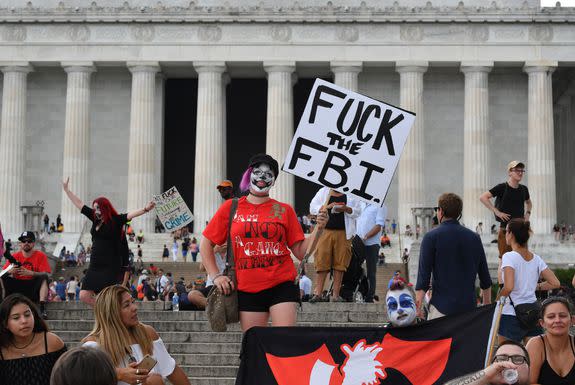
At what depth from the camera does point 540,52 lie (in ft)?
198

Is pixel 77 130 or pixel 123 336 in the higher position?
pixel 77 130

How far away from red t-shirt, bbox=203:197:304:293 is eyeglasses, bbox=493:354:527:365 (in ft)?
13.4

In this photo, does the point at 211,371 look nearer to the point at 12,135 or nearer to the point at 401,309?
the point at 401,309

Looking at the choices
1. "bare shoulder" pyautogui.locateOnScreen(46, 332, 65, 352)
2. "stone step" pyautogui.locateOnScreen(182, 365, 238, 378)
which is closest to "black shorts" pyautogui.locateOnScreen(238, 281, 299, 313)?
"bare shoulder" pyautogui.locateOnScreen(46, 332, 65, 352)

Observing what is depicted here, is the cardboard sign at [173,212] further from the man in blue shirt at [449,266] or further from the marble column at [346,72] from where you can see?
the marble column at [346,72]

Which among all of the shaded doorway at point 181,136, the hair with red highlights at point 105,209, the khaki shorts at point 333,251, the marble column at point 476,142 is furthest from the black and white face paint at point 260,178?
the shaded doorway at point 181,136

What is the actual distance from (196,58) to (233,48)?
84.4 inches

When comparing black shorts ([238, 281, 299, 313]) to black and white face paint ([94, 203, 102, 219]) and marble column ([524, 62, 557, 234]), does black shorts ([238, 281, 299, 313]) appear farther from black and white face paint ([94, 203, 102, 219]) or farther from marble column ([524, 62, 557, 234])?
marble column ([524, 62, 557, 234])

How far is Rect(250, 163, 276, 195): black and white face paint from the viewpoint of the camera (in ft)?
41.4

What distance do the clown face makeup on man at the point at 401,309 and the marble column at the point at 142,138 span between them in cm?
4945

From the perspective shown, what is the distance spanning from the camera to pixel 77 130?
61188mm

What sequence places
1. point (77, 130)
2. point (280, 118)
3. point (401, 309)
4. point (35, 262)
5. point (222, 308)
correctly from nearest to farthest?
point (401, 309) → point (222, 308) → point (35, 262) → point (280, 118) → point (77, 130)

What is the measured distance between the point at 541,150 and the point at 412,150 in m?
7.11

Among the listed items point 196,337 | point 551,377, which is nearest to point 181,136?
point 196,337
